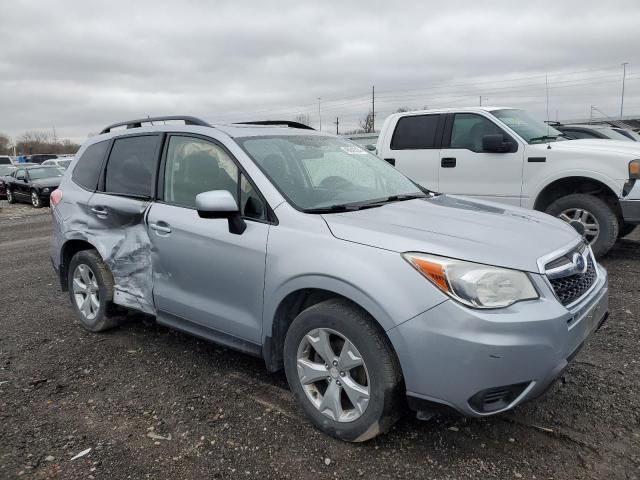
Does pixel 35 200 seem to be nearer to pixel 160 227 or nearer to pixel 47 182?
pixel 47 182

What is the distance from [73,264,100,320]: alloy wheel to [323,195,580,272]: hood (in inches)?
100

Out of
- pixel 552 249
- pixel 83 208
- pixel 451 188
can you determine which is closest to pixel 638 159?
pixel 451 188

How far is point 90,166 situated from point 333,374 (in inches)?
122

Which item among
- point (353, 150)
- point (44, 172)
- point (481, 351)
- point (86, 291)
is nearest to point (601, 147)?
point (353, 150)

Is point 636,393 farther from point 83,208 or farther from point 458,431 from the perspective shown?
point 83,208

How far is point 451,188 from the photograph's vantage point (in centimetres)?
709

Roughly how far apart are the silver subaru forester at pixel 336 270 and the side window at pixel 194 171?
0.01 meters

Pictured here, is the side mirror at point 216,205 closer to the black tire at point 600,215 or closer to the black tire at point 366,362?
the black tire at point 366,362

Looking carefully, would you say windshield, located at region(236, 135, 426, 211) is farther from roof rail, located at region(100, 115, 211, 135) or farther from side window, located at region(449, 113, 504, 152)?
side window, located at region(449, 113, 504, 152)

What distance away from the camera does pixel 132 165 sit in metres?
4.12

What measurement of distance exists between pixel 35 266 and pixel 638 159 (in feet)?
26.1

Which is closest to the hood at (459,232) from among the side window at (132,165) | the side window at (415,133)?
the side window at (132,165)

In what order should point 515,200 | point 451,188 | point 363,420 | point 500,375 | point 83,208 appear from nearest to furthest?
point 500,375 < point 363,420 < point 83,208 < point 515,200 < point 451,188

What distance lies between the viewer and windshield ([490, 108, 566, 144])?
6703 millimetres
